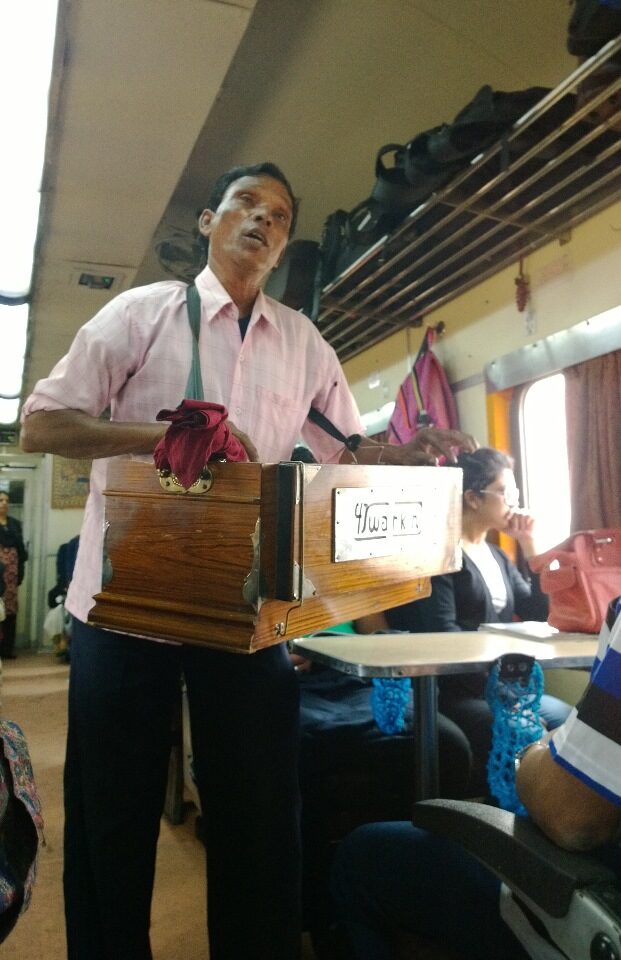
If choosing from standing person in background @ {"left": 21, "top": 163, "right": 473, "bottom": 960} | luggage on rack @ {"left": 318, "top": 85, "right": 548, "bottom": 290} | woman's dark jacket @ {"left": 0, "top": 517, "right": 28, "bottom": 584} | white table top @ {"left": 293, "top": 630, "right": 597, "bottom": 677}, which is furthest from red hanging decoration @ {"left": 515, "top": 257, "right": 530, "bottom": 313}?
woman's dark jacket @ {"left": 0, "top": 517, "right": 28, "bottom": 584}

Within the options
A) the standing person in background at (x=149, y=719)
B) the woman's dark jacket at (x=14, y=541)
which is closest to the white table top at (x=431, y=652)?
the standing person in background at (x=149, y=719)

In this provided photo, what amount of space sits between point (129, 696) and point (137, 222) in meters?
2.68

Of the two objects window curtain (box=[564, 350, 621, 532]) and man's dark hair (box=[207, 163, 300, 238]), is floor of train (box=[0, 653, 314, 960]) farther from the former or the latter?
man's dark hair (box=[207, 163, 300, 238])

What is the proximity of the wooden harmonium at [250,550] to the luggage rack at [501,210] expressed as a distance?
1688 millimetres

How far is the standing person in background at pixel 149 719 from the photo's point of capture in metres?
1.15

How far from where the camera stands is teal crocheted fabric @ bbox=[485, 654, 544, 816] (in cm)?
150

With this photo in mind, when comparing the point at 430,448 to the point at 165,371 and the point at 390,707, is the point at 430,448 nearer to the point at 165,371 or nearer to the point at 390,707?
the point at 165,371

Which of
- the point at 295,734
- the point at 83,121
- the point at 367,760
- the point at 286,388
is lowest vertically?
the point at 367,760

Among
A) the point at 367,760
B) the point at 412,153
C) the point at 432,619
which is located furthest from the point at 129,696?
the point at 412,153

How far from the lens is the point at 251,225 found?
1.34 metres

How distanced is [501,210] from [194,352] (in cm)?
195

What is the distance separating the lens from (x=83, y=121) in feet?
7.97

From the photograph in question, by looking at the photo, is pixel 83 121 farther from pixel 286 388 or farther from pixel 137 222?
pixel 286 388

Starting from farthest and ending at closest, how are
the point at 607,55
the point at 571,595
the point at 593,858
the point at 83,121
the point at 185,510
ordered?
1. the point at 83,121
2. the point at 571,595
3. the point at 607,55
4. the point at 185,510
5. the point at 593,858
